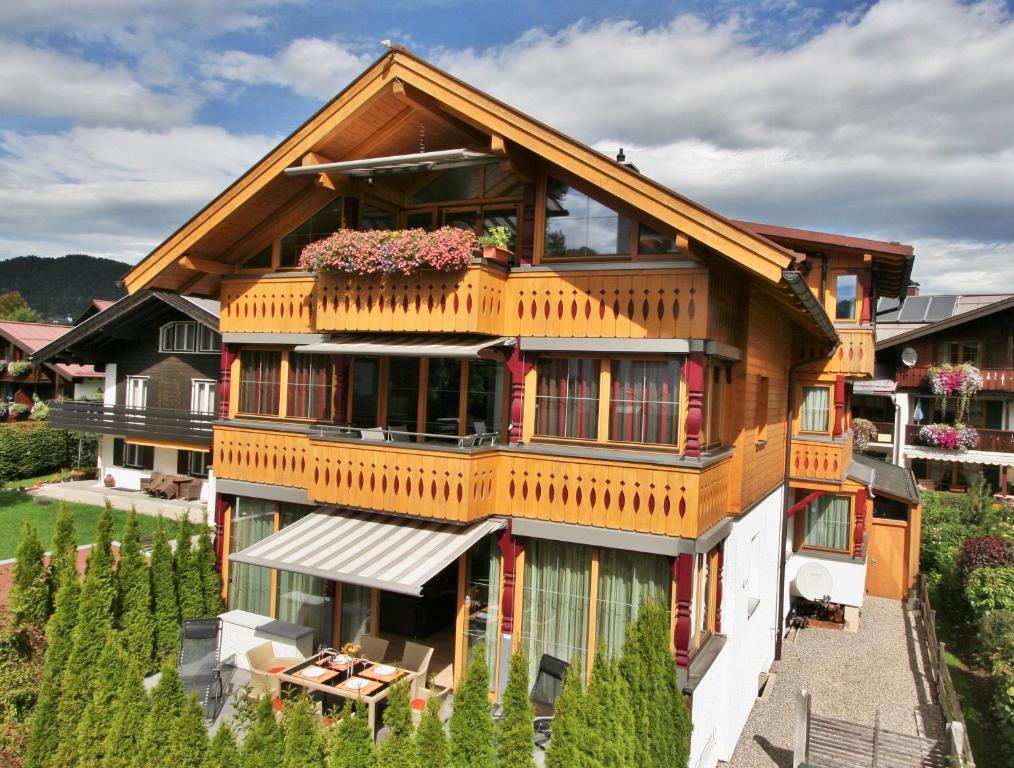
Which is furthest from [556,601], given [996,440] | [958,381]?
[996,440]

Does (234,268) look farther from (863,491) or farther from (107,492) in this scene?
(107,492)

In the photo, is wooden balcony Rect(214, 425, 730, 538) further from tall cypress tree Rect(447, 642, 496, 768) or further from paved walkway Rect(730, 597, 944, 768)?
paved walkway Rect(730, 597, 944, 768)

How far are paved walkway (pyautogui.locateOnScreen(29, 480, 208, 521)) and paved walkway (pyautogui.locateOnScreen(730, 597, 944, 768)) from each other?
66.6 feet

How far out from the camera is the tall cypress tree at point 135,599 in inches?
523

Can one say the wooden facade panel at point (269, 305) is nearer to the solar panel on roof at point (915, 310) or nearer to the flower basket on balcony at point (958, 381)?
the flower basket on balcony at point (958, 381)

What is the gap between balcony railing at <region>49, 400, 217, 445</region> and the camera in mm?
28562

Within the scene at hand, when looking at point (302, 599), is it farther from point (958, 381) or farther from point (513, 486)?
point (958, 381)

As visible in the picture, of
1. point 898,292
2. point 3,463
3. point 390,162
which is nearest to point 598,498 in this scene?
point 390,162

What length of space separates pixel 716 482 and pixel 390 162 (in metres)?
7.47

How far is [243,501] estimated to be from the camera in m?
15.4

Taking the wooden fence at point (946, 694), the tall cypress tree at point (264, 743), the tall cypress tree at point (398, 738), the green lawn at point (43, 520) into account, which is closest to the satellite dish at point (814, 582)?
the wooden fence at point (946, 694)

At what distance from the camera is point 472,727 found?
8.22 m

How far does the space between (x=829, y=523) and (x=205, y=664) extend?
1740 cm

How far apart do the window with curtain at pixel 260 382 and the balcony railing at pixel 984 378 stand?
33402 mm
